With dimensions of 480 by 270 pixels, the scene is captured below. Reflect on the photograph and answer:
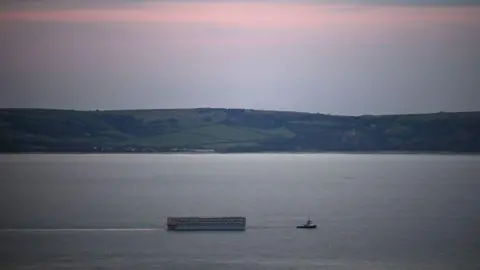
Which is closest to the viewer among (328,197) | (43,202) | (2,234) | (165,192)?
(2,234)

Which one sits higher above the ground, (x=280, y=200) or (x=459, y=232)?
(x=280, y=200)

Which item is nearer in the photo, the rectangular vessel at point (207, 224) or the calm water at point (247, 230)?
the calm water at point (247, 230)

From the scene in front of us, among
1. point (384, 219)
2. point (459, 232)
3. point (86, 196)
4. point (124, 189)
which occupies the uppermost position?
point (124, 189)

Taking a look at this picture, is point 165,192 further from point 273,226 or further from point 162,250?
point 162,250

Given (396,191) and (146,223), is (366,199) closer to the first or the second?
(396,191)

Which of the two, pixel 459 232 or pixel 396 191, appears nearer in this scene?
pixel 459 232

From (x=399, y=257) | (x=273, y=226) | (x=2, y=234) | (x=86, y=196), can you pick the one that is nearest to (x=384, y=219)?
(x=273, y=226)

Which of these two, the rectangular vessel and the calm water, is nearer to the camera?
the calm water

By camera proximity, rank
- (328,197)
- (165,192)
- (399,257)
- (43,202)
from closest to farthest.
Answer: (399,257) < (43,202) < (328,197) < (165,192)
